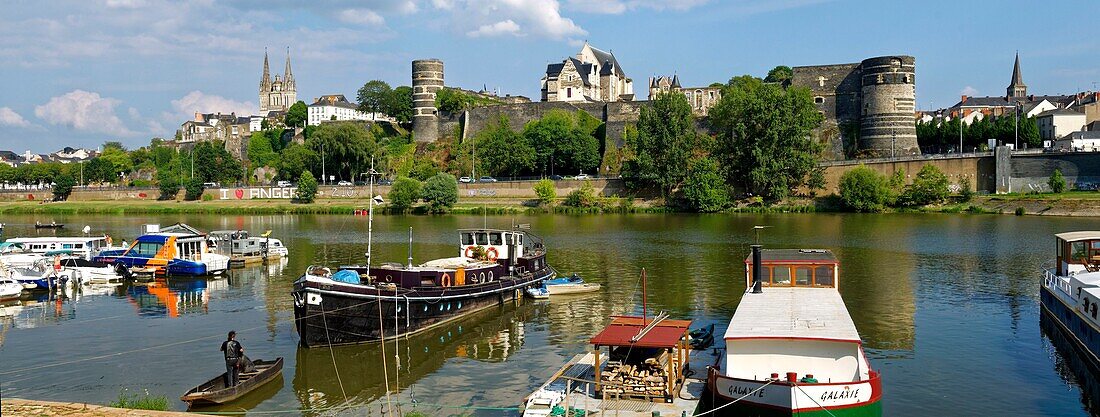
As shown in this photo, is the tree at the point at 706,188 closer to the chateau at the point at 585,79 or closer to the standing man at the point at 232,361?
the chateau at the point at 585,79

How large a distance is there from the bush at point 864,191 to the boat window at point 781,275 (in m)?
63.1

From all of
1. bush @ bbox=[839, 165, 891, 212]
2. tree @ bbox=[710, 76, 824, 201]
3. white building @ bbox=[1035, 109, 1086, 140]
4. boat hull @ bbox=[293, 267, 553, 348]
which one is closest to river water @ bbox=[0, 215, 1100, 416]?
boat hull @ bbox=[293, 267, 553, 348]

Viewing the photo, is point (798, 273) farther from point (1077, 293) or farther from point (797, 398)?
point (1077, 293)

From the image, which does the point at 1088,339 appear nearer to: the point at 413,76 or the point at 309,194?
the point at 309,194

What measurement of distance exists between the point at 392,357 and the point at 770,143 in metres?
67.2

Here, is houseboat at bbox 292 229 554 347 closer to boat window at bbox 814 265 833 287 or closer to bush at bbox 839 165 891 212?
boat window at bbox 814 265 833 287

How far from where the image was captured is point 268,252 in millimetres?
50156

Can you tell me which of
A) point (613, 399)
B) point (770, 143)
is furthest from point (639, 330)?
point (770, 143)

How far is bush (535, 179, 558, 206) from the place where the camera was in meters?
93.2

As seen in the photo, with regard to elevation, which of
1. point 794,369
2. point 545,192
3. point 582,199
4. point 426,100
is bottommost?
point 794,369

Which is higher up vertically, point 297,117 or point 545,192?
point 297,117

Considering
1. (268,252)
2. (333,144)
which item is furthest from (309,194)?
(268,252)

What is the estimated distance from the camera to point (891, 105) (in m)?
93.9

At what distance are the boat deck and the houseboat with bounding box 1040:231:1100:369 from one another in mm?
11000
